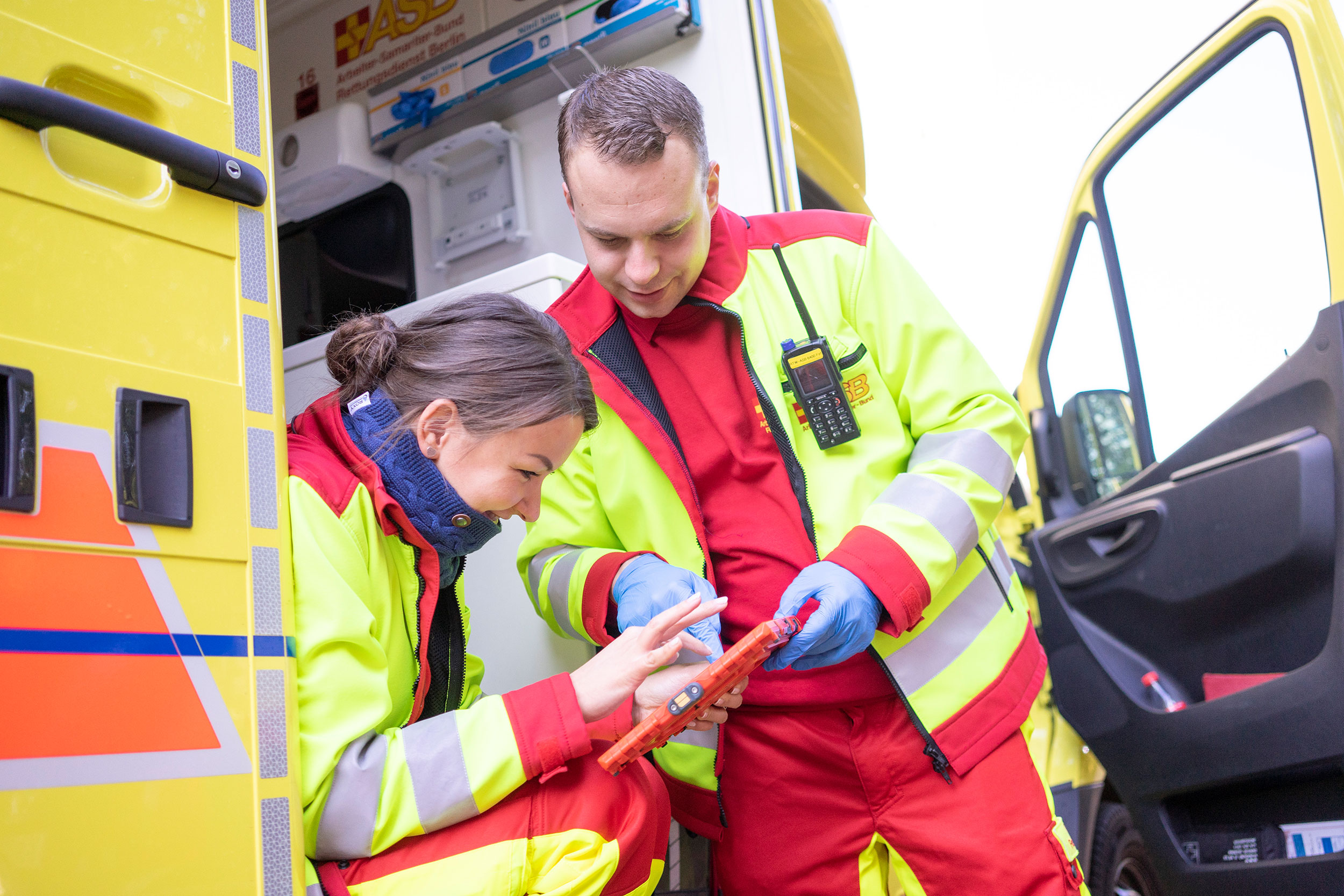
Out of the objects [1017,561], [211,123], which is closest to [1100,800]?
[1017,561]

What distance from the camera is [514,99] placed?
267cm

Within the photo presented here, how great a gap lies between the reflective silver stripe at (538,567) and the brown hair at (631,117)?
664 mm

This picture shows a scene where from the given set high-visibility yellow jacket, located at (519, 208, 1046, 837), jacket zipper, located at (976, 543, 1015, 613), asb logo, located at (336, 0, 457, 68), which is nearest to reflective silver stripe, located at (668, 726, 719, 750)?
high-visibility yellow jacket, located at (519, 208, 1046, 837)

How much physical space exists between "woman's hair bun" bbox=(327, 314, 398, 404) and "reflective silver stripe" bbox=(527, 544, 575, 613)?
44 centimetres

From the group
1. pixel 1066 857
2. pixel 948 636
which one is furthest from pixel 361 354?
pixel 1066 857

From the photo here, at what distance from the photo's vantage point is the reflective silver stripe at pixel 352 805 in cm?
109

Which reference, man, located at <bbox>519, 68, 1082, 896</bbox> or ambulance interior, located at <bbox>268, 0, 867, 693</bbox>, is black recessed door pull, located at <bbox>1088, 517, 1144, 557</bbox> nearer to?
man, located at <bbox>519, 68, 1082, 896</bbox>

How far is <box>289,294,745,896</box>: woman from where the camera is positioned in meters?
1.10

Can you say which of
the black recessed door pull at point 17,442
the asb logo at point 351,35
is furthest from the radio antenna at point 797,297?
the asb logo at point 351,35

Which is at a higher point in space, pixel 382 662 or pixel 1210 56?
pixel 1210 56

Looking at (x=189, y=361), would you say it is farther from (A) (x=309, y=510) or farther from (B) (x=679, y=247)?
(B) (x=679, y=247)

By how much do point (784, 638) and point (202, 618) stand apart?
2.40ft

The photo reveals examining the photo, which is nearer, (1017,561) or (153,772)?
(153,772)

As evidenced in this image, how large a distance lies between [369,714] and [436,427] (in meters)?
0.41
